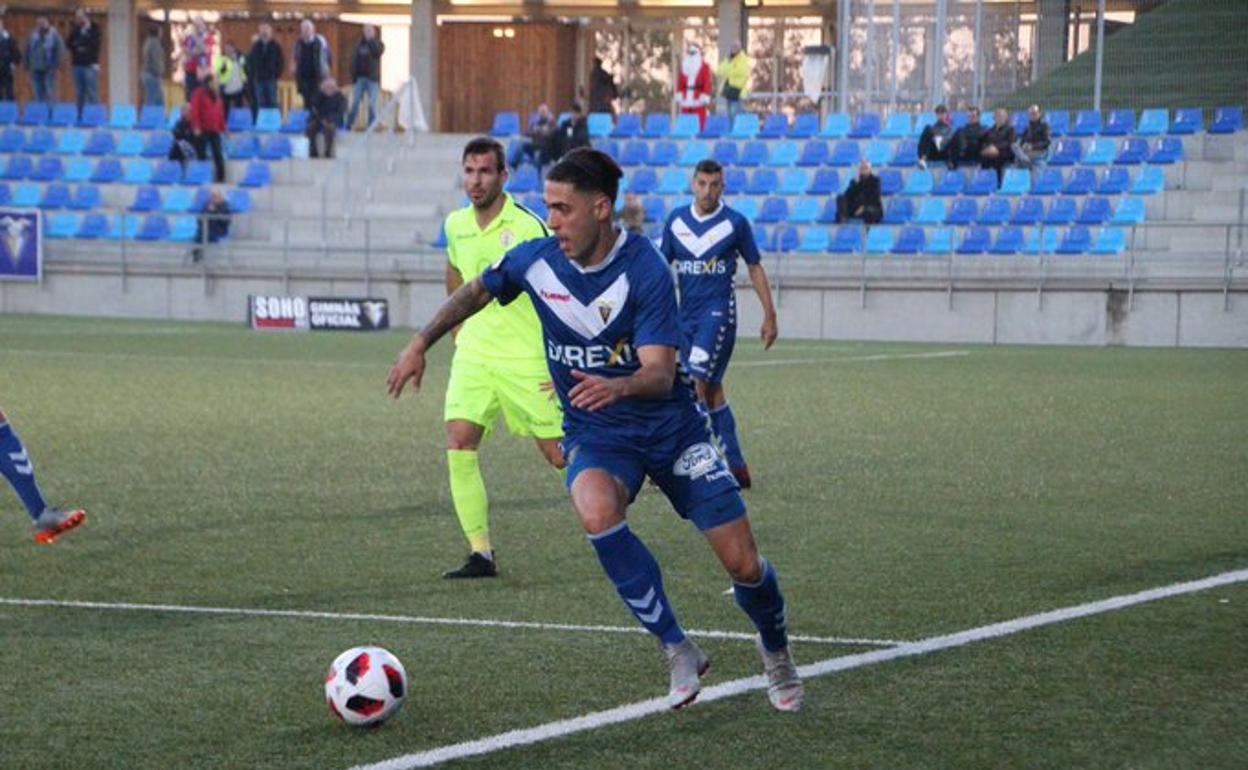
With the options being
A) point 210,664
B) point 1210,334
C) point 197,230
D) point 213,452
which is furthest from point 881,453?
point 197,230

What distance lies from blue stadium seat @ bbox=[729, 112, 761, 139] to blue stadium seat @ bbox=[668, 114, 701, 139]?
67 centimetres

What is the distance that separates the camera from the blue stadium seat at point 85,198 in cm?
3691

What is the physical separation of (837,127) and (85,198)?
13.6m

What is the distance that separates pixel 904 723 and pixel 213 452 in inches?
353

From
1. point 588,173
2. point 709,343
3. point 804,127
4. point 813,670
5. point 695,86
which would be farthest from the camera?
point 695,86

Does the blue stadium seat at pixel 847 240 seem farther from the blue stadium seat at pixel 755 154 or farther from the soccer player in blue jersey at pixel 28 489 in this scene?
the soccer player in blue jersey at pixel 28 489

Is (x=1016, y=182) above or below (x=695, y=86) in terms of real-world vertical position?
below

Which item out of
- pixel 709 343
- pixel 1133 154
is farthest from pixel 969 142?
pixel 709 343

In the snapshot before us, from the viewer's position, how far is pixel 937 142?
3275cm

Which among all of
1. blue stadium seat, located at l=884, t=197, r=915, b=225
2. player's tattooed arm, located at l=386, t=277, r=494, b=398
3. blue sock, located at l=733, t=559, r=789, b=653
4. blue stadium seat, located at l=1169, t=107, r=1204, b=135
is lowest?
blue stadium seat, located at l=884, t=197, r=915, b=225

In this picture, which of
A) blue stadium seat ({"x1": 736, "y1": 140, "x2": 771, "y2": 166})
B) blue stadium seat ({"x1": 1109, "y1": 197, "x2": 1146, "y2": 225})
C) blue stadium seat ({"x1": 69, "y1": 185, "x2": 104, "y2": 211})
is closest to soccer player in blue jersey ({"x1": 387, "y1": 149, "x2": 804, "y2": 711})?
blue stadium seat ({"x1": 1109, "y1": 197, "x2": 1146, "y2": 225})

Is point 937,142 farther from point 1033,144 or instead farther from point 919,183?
point 1033,144

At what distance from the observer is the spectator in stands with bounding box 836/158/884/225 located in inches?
1261

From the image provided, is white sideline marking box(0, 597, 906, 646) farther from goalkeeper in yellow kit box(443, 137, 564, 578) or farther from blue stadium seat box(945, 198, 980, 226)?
blue stadium seat box(945, 198, 980, 226)
